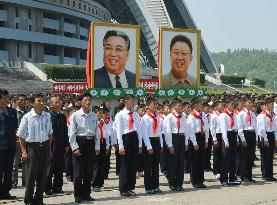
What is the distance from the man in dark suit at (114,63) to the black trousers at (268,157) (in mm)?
10153

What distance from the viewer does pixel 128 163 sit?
37.2 ft

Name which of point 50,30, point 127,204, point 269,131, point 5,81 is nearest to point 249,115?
point 269,131

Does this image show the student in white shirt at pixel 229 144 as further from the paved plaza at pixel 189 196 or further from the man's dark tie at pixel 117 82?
the man's dark tie at pixel 117 82

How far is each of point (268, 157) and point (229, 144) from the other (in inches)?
58.4

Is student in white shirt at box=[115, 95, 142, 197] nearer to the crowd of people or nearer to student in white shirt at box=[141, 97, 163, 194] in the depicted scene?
the crowd of people

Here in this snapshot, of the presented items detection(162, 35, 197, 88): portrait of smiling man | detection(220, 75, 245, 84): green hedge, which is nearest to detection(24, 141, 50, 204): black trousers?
detection(162, 35, 197, 88): portrait of smiling man

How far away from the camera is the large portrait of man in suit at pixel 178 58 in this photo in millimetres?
24672

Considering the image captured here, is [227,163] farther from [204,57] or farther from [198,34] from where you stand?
[204,57]

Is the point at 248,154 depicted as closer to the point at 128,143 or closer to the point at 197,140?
the point at 197,140

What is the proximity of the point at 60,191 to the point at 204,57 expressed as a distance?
289 ft

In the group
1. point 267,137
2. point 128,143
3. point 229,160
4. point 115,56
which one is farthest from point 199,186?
point 115,56

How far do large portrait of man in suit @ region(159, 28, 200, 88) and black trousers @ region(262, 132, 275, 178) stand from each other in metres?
11.5

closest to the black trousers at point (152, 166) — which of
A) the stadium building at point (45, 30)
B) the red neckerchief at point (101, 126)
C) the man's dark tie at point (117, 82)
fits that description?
the red neckerchief at point (101, 126)

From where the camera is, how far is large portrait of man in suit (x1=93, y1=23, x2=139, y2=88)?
72.2 ft
